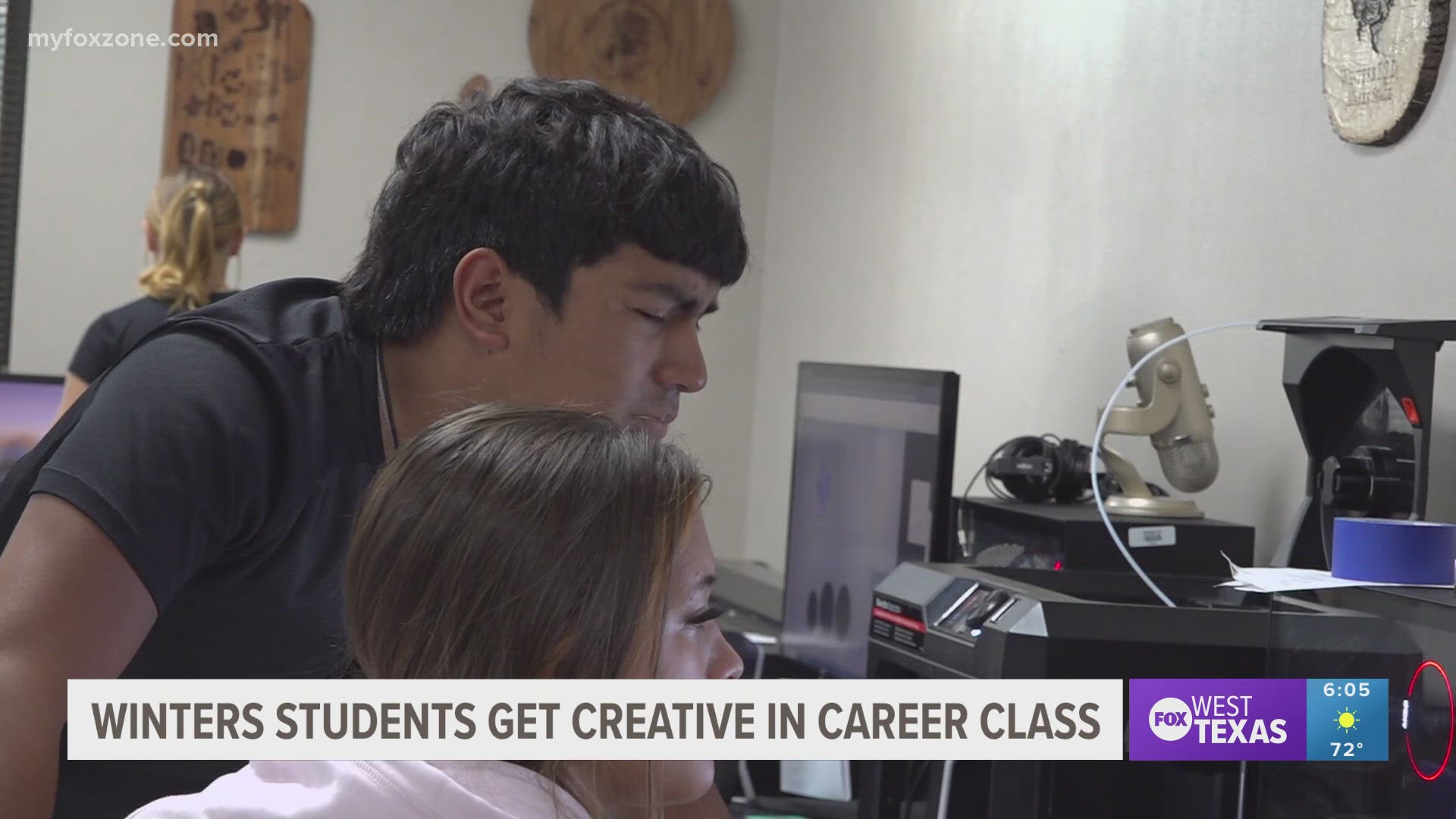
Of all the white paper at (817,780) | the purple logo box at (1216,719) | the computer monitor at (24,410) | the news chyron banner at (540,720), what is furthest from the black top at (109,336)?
the purple logo box at (1216,719)

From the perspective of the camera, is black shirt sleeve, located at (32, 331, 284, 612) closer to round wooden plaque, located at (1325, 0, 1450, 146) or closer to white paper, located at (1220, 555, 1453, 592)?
white paper, located at (1220, 555, 1453, 592)

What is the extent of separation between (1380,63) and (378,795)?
4.79ft

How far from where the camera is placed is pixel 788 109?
3965 mm

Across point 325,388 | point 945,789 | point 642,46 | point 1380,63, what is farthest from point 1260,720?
point 642,46

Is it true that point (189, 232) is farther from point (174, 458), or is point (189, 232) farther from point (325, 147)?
point (174, 458)

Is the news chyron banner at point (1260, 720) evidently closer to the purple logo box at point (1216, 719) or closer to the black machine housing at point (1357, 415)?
the purple logo box at point (1216, 719)

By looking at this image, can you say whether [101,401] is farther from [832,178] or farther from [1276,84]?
[832,178]

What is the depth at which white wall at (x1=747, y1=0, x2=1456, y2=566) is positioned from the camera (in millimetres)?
1855

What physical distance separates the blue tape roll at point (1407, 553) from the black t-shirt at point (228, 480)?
752 millimetres

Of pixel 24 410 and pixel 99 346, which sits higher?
pixel 99 346

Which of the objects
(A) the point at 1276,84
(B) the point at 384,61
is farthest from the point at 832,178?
(A) the point at 1276,84

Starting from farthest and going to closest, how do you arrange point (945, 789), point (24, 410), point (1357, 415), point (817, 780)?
point (24, 410)
point (817, 780)
point (1357, 415)
point (945, 789)

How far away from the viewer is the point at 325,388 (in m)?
1.18

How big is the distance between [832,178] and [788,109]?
419 mm
